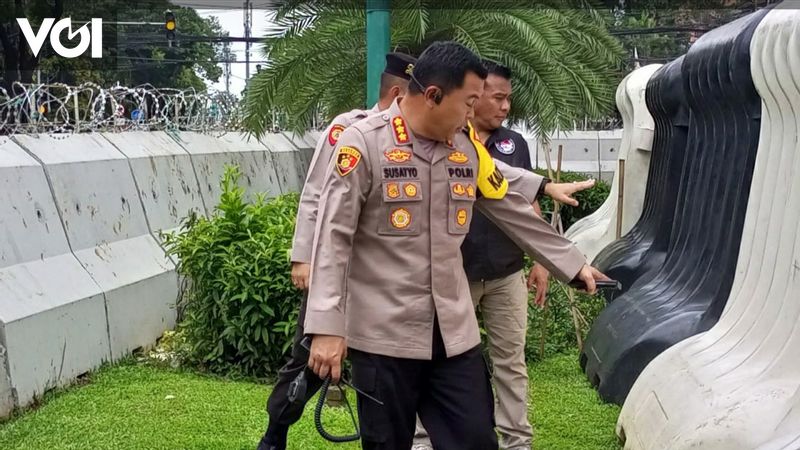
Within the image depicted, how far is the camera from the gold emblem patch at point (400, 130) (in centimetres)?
322

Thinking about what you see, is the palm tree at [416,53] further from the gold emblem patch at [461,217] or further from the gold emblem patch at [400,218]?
the gold emblem patch at [400,218]

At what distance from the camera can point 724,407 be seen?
3.59m

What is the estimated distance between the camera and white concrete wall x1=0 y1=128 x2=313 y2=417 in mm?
5023

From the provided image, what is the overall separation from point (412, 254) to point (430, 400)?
496mm

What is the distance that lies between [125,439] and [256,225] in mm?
1902

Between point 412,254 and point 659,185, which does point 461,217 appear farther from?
point 659,185

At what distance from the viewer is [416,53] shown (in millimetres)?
9188

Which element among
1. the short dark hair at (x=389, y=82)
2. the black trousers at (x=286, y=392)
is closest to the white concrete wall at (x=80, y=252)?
the black trousers at (x=286, y=392)

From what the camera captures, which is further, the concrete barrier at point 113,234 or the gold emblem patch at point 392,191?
the concrete barrier at point 113,234

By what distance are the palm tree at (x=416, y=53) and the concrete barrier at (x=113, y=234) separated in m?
2.59

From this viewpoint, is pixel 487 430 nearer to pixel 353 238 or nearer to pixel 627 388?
pixel 353 238

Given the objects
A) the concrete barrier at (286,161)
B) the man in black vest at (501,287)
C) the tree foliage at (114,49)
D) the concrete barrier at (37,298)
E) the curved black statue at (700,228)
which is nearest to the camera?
the man in black vest at (501,287)

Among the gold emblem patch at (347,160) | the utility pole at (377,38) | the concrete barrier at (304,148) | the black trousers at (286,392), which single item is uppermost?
the utility pole at (377,38)

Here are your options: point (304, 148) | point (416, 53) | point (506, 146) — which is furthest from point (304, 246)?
point (304, 148)
